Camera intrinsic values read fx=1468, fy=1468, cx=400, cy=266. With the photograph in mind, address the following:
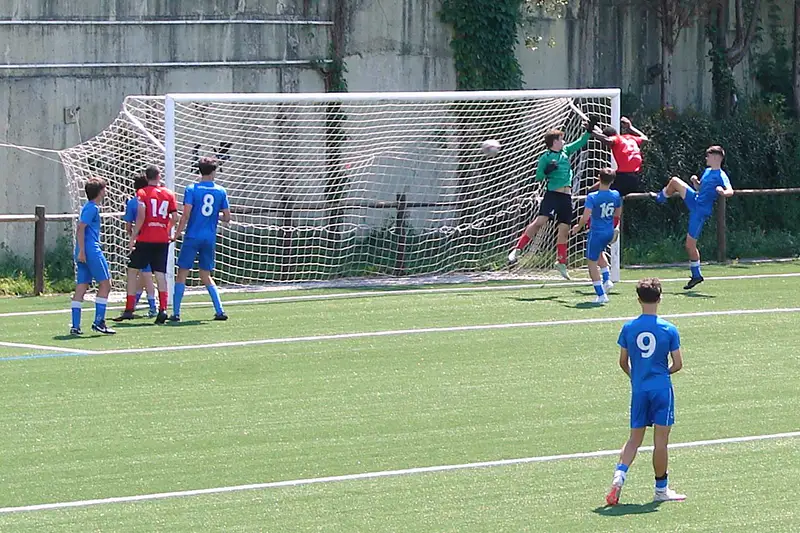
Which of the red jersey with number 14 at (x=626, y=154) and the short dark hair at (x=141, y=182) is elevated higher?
the red jersey with number 14 at (x=626, y=154)

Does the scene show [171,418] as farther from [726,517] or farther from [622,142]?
[622,142]

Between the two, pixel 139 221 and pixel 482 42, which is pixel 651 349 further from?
pixel 482 42

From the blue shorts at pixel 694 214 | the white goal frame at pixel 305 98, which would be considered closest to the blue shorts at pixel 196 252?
the white goal frame at pixel 305 98

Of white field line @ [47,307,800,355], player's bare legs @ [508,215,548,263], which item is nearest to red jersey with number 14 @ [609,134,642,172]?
player's bare legs @ [508,215,548,263]

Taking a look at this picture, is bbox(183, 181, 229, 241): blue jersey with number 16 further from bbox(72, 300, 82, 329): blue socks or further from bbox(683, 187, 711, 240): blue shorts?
bbox(683, 187, 711, 240): blue shorts

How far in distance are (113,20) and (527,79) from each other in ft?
26.7

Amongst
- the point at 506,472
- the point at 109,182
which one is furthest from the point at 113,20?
the point at 506,472

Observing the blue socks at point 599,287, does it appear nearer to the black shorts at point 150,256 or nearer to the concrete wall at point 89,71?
the black shorts at point 150,256

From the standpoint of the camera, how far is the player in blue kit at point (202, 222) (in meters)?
16.8

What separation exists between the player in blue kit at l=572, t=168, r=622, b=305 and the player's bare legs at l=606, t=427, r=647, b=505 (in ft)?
28.7

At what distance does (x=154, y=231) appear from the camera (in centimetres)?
1659

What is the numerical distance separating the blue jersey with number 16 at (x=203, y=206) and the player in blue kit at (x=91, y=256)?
1318 millimetres

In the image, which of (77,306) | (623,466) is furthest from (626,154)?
(623,466)

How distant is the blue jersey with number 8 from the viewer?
8.86 m
